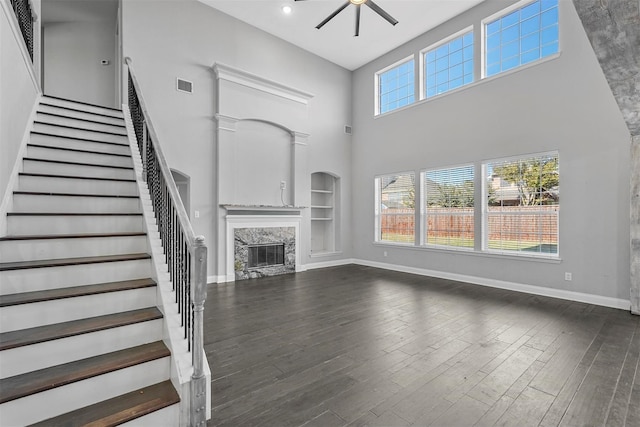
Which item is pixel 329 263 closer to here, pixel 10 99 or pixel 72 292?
pixel 72 292

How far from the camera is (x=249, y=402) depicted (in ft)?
6.70

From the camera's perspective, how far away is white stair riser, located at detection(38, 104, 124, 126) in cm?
392

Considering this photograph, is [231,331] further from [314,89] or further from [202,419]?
[314,89]

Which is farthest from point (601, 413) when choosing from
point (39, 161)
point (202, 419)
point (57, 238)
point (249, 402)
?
point (39, 161)

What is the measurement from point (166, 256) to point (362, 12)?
19.2 feet

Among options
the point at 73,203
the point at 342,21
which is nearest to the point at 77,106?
the point at 73,203

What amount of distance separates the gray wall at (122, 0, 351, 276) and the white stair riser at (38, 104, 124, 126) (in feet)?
2.54

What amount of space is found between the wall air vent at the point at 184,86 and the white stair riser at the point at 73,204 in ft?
10.7

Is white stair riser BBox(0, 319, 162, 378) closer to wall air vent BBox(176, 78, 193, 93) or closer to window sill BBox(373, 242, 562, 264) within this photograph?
wall air vent BBox(176, 78, 193, 93)

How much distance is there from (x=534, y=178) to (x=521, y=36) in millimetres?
2486

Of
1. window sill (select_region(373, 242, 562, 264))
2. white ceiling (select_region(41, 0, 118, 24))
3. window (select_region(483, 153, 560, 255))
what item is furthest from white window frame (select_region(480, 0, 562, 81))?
white ceiling (select_region(41, 0, 118, 24))

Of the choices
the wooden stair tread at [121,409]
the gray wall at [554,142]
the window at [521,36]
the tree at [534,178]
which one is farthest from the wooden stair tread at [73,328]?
the window at [521,36]

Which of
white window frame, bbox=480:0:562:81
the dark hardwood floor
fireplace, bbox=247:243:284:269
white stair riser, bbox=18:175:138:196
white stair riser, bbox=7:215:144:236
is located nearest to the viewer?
the dark hardwood floor

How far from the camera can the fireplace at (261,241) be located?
19.4ft
